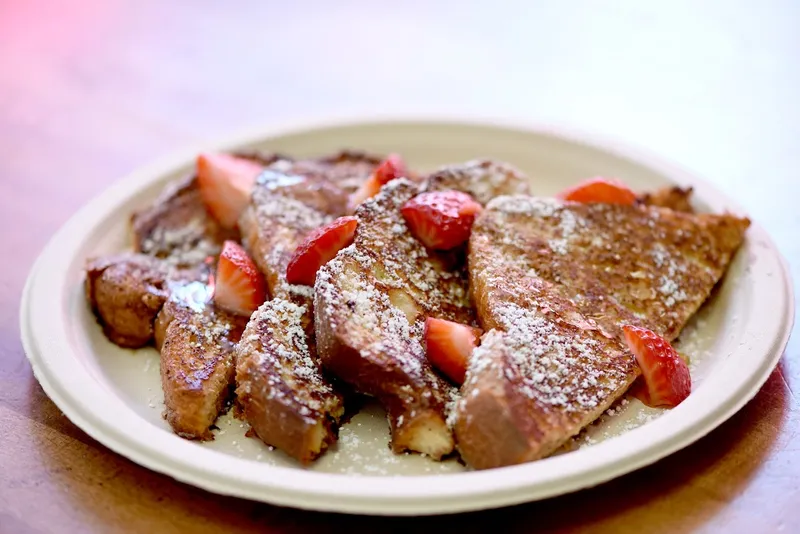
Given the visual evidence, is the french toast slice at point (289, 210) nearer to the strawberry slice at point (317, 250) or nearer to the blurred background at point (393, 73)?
the strawberry slice at point (317, 250)

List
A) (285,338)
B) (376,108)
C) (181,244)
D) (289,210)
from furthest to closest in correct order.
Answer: (376,108)
(181,244)
(289,210)
(285,338)

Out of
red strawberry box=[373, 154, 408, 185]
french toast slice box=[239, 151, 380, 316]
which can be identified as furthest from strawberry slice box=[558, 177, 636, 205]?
french toast slice box=[239, 151, 380, 316]

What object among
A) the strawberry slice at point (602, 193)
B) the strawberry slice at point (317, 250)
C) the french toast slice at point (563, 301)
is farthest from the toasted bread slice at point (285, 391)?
the strawberry slice at point (602, 193)

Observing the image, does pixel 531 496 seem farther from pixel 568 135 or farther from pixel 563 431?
pixel 568 135

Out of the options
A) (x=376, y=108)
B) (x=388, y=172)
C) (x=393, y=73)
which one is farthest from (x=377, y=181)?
(x=393, y=73)

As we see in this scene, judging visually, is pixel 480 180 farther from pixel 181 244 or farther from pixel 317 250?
pixel 181 244
